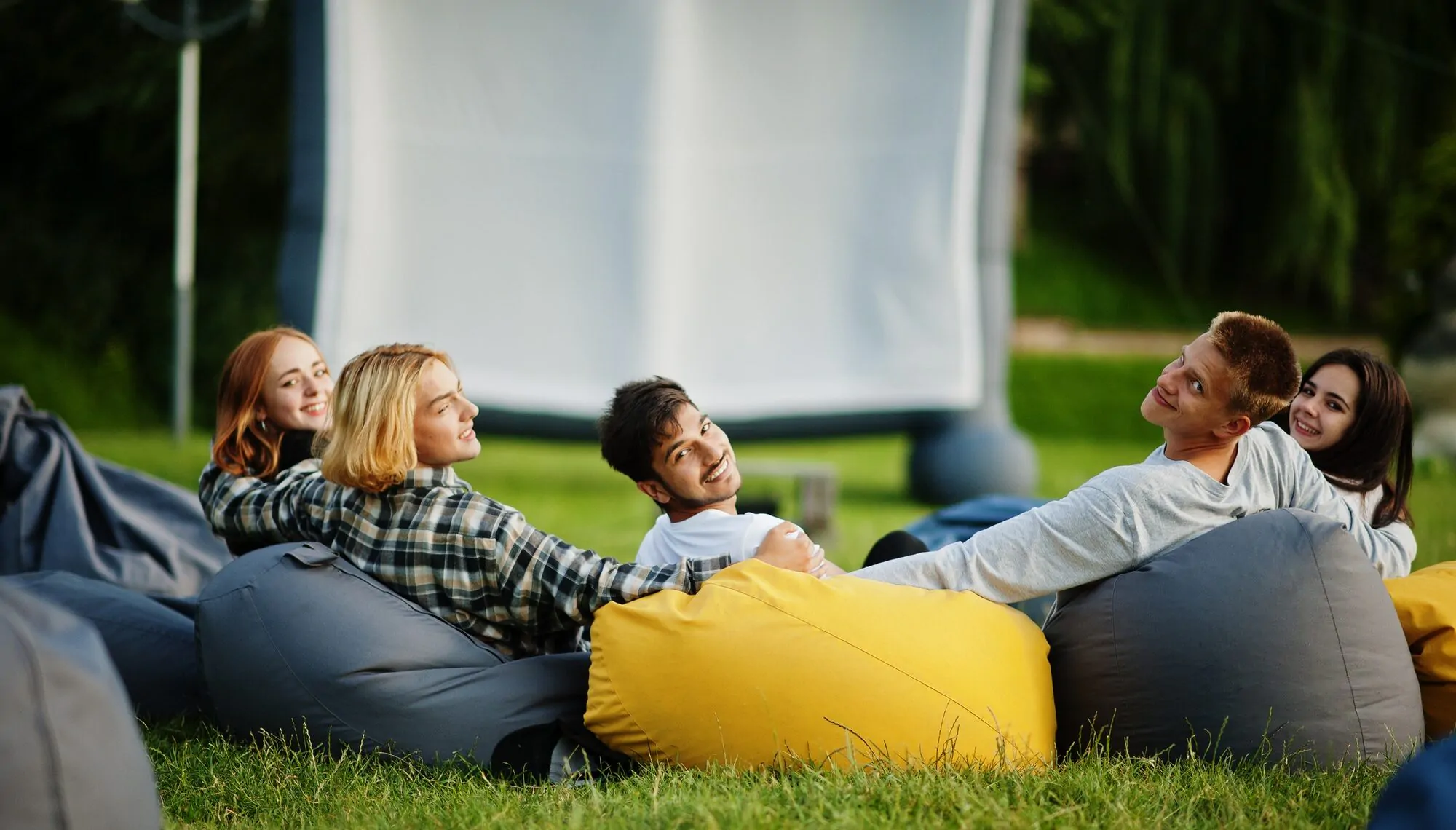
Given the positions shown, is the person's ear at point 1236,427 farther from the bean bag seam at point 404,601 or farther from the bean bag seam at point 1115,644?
the bean bag seam at point 404,601

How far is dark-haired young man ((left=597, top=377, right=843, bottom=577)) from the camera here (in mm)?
3010

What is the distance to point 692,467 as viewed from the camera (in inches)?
120

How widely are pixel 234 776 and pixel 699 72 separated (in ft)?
18.9

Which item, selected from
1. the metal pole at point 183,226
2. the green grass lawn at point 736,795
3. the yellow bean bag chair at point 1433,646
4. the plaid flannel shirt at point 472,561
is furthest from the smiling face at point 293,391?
the metal pole at point 183,226

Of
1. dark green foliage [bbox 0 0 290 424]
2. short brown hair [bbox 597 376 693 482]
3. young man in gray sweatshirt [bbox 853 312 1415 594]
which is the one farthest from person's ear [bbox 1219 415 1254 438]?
dark green foliage [bbox 0 0 290 424]

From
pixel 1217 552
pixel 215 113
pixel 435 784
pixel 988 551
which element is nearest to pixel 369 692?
pixel 435 784

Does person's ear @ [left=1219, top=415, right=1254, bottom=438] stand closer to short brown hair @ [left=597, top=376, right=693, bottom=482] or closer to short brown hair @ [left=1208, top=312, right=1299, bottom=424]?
short brown hair @ [left=1208, top=312, right=1299, bottom=424]

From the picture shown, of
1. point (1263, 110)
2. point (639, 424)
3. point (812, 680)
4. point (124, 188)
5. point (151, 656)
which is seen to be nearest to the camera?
point (812, 680)

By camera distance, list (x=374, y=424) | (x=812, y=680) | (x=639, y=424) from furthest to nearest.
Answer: (x=639, y=424)
(x=374, y=424)
(x=812, y=680)

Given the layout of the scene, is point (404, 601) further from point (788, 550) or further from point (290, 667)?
point (788, 550)

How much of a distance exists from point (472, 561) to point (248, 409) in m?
0.93

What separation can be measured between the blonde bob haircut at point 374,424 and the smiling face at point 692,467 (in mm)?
526

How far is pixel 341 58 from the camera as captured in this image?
24.4 feet

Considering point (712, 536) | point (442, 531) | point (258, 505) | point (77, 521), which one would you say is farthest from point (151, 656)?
point (712, 536)
